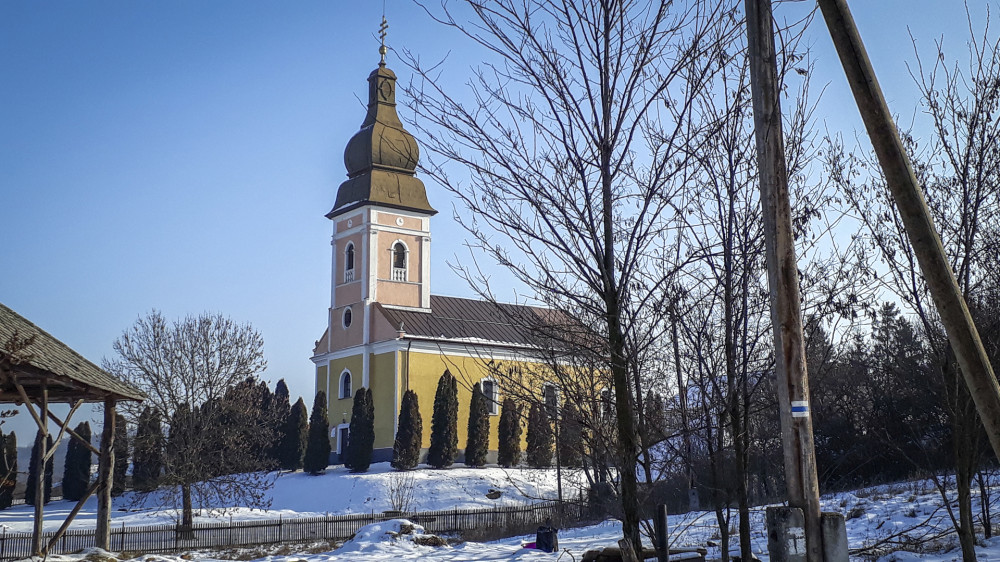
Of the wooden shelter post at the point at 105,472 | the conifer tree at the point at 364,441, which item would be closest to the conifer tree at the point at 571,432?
the wooden shelter post at the point at 105,472

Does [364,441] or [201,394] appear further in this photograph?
[364,441]

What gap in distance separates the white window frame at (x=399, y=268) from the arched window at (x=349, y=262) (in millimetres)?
2365

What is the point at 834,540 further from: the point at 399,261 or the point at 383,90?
the point at 399,261

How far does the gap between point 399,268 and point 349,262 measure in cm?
292

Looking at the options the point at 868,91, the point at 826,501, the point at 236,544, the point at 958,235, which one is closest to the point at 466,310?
the point at 236,544

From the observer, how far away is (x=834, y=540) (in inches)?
182

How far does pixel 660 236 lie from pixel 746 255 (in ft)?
2.34

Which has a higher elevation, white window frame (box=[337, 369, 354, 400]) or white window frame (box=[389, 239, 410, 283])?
white window frame (box=[389, 239, 410, 283])

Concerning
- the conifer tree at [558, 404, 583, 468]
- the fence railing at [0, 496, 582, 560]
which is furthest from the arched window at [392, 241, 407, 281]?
the conifer tree at [558, 404, 583, 468]

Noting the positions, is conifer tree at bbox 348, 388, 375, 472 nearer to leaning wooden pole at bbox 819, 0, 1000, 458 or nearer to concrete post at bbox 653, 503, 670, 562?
concrete post at bbox 653, 503, 670, 562

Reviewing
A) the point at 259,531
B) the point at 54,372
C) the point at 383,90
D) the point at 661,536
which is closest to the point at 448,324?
the point at 383,90

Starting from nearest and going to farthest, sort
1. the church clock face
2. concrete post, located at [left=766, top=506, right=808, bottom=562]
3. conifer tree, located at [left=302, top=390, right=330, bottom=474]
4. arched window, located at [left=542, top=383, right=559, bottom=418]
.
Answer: concrete post, located at [left=766, top=506, right=808, bottom=562] < arched window, located at [left=542, top=383, right=559, bottom=418] < the church clock face < conifer tree, located at [left=302, top=390, right=330, bottom=474]

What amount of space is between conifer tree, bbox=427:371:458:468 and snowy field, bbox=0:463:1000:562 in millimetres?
1251

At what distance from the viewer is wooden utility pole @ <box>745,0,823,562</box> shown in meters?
4.77
